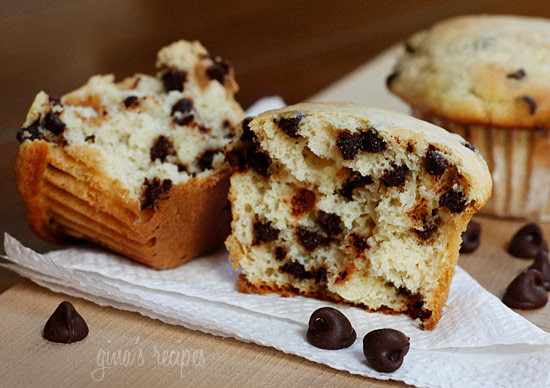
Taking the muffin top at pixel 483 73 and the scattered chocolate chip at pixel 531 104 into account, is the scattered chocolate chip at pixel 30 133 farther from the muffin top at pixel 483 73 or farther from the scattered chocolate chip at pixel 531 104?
the scattered chocolate chip at pixel 531 104

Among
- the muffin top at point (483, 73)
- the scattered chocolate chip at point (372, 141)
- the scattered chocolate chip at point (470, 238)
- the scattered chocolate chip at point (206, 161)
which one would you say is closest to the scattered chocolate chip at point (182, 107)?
the scattered chocolate chip at point (206, 161)

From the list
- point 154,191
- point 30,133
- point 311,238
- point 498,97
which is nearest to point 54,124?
point 30,133

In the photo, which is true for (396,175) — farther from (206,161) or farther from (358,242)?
(206,161)

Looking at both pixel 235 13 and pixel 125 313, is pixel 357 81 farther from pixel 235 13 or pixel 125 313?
pixel 125 313

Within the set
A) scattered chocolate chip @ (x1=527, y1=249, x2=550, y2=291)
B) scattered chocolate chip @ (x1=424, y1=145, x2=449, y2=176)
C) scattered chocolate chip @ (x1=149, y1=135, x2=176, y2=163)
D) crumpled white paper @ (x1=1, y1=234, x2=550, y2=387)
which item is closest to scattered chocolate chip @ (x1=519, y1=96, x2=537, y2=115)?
scattered chocolate chip @ (x1=527, y1=249, x2=550, y2=291)

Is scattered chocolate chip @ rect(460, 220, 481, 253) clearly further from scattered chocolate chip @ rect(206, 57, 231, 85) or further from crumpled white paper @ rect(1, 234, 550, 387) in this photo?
scattered chocolate chip @ rect(206, 57, 231, 85)

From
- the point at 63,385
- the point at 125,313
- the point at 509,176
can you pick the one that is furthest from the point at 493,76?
the point at 63,385
